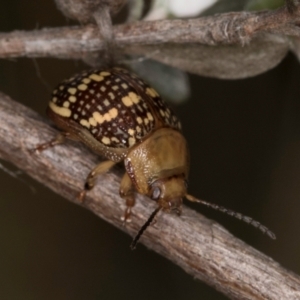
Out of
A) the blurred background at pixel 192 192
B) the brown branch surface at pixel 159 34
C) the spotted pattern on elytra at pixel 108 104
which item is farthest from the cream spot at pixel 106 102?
the blurred background at pixel 192 192

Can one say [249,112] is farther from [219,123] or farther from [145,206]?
[145,206]

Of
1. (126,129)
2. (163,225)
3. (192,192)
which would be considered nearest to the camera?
(163,225)

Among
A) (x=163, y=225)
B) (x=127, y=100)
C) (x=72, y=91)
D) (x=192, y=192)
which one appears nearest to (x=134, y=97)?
(x=127, y=100)

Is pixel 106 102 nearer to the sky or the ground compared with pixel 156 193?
nearer to the sky

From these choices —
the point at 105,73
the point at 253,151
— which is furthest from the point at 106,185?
the point at 253,151

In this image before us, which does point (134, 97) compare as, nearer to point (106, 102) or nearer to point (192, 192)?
point (106, 102)

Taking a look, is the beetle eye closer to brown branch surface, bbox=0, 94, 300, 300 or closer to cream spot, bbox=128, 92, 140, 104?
brown branch surface, bbox=0, 94, 300, 300
